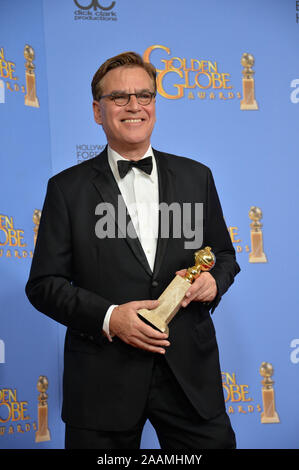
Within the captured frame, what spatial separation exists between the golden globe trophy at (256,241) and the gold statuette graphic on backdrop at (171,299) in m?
1.28

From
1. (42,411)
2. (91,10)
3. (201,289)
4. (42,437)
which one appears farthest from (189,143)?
(42,437)

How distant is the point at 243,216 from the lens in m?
3.20

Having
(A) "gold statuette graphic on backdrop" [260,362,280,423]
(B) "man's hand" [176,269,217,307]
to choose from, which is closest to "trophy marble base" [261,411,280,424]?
(A) "gold statuette graphic on backdrop" [260,362,280,423]

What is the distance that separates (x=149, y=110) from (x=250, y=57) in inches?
52.4

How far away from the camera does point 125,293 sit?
2.00 metres

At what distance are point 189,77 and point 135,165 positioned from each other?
1246mm

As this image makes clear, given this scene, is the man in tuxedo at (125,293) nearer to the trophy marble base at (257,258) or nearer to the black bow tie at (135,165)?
the black bow tie at (135,165)

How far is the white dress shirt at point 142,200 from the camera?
2.06 m

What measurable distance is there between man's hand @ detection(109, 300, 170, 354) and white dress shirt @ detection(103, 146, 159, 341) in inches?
7.7

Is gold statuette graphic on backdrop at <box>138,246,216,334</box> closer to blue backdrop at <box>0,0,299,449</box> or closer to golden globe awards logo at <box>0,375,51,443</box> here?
blue backdrop at <box>0,0,299,449</box>

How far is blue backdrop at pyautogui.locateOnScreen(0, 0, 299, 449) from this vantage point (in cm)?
308

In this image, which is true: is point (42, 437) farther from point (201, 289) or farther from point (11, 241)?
point (201, 289)
